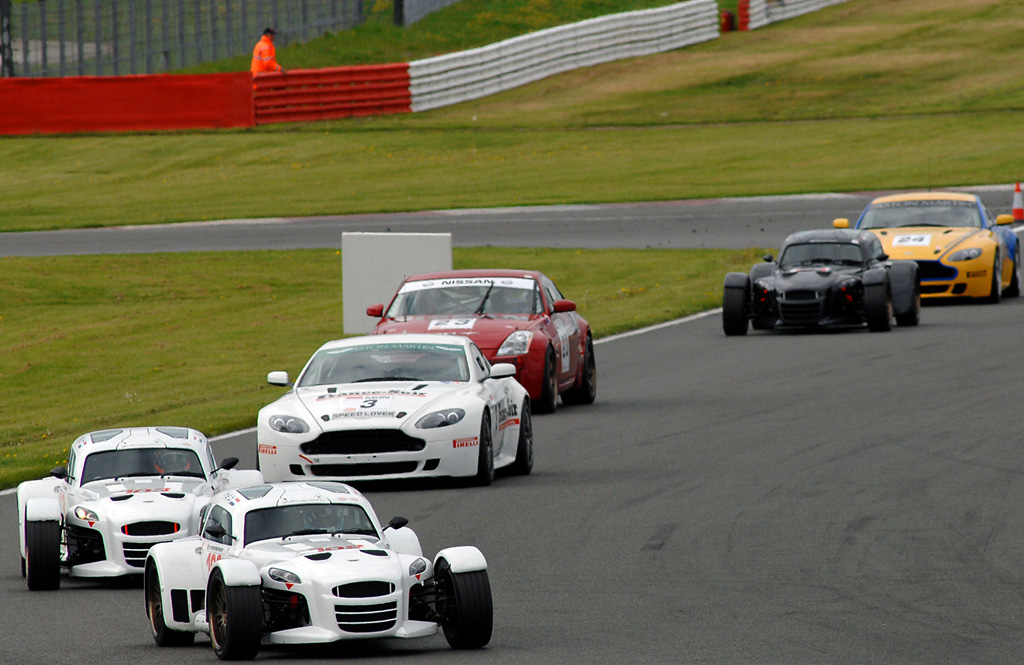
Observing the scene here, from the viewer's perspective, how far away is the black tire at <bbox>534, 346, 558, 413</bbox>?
57.4 ft

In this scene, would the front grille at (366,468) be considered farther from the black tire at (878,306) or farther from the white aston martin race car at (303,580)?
the black tire at (878,306)

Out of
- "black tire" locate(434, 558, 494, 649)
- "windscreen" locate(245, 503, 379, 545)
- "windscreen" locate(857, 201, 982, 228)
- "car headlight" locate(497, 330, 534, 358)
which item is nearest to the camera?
"black tire" locate(434, 558, 494, 649)

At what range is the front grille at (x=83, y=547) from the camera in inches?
441

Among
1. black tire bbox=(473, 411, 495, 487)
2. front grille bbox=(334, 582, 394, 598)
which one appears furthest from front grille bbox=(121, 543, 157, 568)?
black tire bbox=(473, 411, 495, 487)

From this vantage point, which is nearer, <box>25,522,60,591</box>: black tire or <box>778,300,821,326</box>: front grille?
<box>25,522,60,591</box>: black tire

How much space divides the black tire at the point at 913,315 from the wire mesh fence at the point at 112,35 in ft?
104

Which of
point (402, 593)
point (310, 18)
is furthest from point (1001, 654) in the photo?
point (310, 18)

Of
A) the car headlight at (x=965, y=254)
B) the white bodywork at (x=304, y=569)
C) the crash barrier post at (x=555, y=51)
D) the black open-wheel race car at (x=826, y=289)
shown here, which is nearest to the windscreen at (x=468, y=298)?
the black open-wheel race car at (x=826, y=289)

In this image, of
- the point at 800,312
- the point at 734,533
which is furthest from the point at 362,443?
the point at 800,312

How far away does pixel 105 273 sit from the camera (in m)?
31.2

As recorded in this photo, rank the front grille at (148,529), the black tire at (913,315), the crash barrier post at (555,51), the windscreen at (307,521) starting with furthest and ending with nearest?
the crash barrier post at (555,51), the black tire at (913,315), the front grille at (148,529), the windscreen at (307,521)

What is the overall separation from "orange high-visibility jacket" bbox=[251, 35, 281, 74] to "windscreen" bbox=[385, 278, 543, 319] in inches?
1160

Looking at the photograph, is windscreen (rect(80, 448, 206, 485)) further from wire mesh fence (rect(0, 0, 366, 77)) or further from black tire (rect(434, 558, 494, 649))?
wire mesh fence (rect(0, 0, 366, 77))

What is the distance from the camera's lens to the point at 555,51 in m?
55.5
